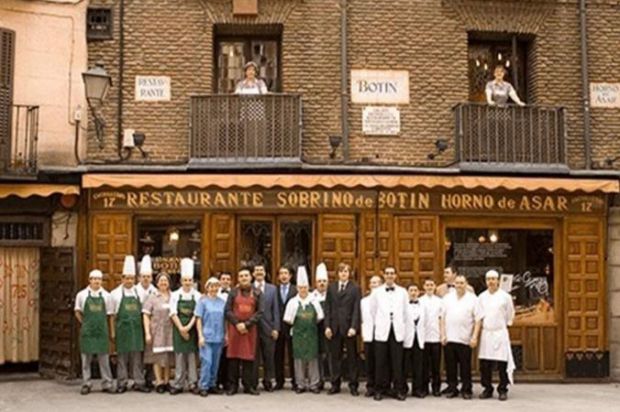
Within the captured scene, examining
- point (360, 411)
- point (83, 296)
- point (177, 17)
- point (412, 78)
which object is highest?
point (177, 17)

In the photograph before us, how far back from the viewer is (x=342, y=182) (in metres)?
15.5

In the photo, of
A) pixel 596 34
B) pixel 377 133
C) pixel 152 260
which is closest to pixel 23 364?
pixel 152 260

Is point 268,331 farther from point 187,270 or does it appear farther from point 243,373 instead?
point 187,270

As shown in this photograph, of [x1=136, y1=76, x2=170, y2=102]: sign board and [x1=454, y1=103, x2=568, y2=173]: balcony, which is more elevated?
[x1=136, y1=76, x2=170, y2=102]: sign board

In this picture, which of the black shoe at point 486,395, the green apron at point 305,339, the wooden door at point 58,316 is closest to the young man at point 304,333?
the green apron at point 305,339

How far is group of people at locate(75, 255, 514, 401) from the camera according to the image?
13.8 metres

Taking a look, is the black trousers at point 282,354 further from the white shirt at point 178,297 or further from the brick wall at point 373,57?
the brick wall at point 373,57

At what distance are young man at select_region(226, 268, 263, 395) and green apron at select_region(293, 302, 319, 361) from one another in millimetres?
605

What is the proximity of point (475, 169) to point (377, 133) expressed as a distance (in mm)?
1873

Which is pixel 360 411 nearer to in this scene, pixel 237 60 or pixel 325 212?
pixel 325 212

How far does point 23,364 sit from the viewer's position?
53.5 ft

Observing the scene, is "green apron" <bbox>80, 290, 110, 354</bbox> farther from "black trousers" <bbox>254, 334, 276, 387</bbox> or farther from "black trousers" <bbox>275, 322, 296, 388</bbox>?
"black trousers" <bbox>275, 322, 296, 388</bbox>

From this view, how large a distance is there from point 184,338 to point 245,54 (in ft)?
19.5

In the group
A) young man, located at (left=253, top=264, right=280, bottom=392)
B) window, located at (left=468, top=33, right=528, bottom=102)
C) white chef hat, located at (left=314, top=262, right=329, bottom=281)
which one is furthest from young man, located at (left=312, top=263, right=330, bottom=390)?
window, located at (left=468, top=33, right=528, bottom=102)
